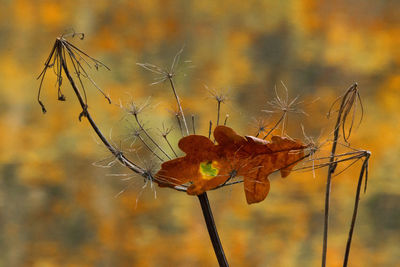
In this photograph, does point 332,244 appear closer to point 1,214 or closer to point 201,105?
point 201,105

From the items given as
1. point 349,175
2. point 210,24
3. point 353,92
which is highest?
point 210,24

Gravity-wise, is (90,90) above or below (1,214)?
above

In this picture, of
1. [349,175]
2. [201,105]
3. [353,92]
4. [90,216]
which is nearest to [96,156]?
[90,216]

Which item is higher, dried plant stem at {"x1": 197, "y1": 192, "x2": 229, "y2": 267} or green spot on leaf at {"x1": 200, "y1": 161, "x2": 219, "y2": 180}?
green spot on leaf at {"x1": 200, "y1": 161, "x2": 219, "y2": 180}

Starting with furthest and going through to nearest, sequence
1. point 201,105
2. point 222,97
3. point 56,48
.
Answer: point 201,105 < point 222,97 < point 56,48

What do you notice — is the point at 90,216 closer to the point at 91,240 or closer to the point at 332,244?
the point at 91,240

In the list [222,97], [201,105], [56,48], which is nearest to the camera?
[56,48]

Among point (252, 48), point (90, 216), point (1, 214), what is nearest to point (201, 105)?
point (252, 48)

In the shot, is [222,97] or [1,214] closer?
[222,97]

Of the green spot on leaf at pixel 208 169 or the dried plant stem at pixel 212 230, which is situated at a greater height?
the green spot on leaf at pixel 208 169
